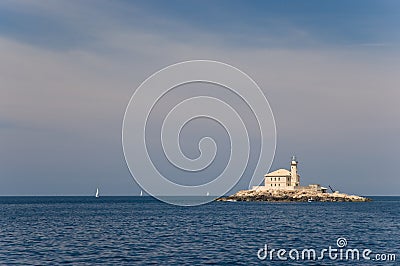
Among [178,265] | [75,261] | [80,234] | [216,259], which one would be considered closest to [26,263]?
[75,261]

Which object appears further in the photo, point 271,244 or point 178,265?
point 271,244

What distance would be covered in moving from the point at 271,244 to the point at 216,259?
12.4m

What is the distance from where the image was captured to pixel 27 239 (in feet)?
192

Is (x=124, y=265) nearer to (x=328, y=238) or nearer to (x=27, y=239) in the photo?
(x=27, y=239)

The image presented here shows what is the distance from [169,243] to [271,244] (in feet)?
34.3

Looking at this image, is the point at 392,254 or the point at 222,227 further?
the point at 222,227

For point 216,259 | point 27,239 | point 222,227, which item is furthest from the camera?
point 222,227

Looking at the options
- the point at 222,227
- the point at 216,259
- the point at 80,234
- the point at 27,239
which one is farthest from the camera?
the point at 222,227

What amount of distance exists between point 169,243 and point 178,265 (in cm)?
1375

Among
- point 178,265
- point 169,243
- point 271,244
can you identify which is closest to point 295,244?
point 271,244

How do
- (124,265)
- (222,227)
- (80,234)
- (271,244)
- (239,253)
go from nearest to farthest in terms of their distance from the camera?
(124,265), (239,253), (271,244), (80,234), (222,227)

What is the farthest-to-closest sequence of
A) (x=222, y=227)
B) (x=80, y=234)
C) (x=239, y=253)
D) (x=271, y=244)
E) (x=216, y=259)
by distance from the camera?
(x=222, y=227), (x=80, y=234), (x=271, y=244), (x=239, y=253), (x=216, y=259)

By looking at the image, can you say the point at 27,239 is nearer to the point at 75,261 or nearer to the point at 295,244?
the point at 75,261

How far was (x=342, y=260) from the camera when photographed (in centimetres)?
4391
